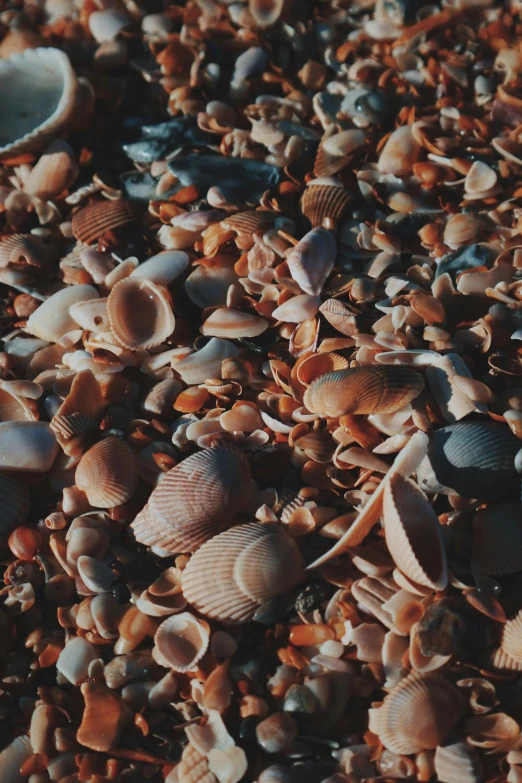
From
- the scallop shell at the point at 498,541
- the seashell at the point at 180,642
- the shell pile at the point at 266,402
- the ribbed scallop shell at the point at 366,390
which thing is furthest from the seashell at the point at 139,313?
the scallop shell at the point at 498,541

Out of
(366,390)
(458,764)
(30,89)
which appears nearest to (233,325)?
(366,390)

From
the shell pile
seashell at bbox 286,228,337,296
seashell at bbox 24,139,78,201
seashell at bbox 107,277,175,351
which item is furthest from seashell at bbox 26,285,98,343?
seashell at bbox 286,228,337,296

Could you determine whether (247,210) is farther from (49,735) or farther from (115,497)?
(49,735)

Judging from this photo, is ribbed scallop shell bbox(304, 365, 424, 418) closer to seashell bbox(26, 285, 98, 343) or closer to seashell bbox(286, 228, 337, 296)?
seashell bbox(286, 228, 337, 296)

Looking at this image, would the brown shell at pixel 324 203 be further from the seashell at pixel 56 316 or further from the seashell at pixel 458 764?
the seashell at pixel 458 764

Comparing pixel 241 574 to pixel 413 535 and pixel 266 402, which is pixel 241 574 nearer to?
pixel 413 535

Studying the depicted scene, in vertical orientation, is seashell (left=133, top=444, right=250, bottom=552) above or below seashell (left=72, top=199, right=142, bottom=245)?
below
